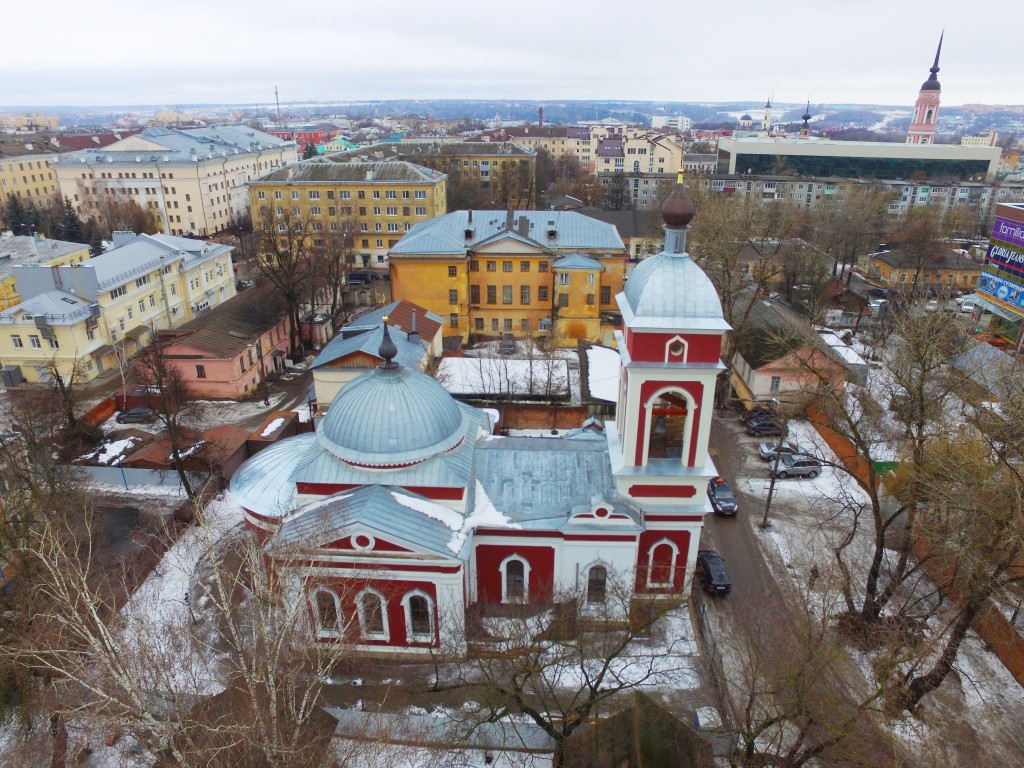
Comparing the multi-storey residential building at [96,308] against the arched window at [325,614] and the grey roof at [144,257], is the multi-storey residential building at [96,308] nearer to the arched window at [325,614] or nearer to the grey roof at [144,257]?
the grey roof at [144,257]

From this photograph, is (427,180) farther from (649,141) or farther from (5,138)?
(5,138)

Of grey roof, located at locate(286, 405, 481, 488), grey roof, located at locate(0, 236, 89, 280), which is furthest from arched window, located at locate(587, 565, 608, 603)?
grey roof, located at locate(0, 236, 89, 280)

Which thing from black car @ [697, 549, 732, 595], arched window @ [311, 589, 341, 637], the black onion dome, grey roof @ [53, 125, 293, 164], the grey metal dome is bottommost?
black car @ [697, 549, 732, 595]

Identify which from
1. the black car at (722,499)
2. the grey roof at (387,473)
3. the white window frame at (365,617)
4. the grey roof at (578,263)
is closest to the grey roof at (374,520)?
the grey roof at (387,473)

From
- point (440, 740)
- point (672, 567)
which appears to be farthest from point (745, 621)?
point (440, 740)

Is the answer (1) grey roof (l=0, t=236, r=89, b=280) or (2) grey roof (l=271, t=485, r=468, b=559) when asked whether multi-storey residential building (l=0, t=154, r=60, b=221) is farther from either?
(2) grey roof (l=271, t=485, r=468, b=559)

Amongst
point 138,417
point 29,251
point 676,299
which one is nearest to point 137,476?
point 138,417
